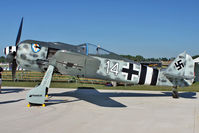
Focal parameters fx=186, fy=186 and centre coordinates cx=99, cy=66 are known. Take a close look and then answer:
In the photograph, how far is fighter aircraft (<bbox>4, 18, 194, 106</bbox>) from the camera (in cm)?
755

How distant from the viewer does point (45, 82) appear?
7.54 m

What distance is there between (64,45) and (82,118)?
397 centimetres

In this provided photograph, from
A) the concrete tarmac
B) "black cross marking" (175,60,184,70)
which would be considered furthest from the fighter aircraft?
the concrete tarmac

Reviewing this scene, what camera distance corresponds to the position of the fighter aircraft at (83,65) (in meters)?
7.55

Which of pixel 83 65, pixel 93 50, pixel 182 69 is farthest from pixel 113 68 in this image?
pixel 182 69

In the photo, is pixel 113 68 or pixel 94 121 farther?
pixel 113 68

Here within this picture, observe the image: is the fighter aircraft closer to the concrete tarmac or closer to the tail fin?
the tail fin

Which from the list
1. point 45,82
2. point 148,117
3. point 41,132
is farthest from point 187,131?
point 45,82

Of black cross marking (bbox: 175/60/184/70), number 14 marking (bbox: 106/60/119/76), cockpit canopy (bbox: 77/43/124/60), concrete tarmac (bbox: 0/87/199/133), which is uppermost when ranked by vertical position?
cockpit canopy (bbox: 77/43/124/60)

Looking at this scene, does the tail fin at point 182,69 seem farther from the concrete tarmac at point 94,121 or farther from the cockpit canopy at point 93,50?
the cockpit canopy at point 93,50

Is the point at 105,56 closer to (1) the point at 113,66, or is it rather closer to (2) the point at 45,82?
(1) the point at 113,66

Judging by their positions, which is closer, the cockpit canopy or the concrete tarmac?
the concrete tarmac

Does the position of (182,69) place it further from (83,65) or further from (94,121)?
(94,121)

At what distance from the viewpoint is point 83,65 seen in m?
7.60
